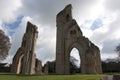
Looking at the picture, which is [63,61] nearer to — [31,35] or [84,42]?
[84,42]

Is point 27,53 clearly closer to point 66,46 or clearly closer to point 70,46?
point 66,46

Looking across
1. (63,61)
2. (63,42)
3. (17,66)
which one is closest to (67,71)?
(63,61)

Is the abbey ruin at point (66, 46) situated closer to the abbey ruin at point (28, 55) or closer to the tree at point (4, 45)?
the abbey ruin at point (28, 55)

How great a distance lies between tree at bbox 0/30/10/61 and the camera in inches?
1628

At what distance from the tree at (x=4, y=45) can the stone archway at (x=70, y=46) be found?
16156 millimetres

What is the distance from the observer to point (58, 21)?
33.1 meters

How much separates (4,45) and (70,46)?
18720mm

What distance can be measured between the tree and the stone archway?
53.0 ft

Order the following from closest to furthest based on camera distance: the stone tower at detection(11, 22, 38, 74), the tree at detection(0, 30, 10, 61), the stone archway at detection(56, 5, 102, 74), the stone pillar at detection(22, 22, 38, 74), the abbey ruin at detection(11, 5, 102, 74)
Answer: the stone archway at detection(56, 5, 102, 74) < the abbey ruin at detection(11, 5, 102, 74) < the stone pillar at detection(22, 22, 38, 74) < the stone tower at detection(11, 22, 38, 74) < the tree at detection(0, 30, 10, 61)

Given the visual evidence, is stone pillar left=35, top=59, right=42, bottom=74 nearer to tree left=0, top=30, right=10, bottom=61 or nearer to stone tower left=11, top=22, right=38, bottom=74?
stone tower left=11, top=22, right=38, bottom=74

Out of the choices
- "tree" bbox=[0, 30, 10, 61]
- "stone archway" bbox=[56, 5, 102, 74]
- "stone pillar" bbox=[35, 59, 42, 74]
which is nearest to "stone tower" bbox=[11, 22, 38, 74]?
"stone pillar" bbox=[35, 59, 42, 74]

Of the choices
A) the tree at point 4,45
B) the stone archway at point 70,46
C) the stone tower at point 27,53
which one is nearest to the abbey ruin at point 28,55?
the stone tower at point 27,53

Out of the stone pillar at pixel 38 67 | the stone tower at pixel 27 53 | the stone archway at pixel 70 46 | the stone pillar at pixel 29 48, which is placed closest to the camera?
the stone archway at pixel 70 46

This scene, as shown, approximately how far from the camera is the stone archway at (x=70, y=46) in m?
27.2
